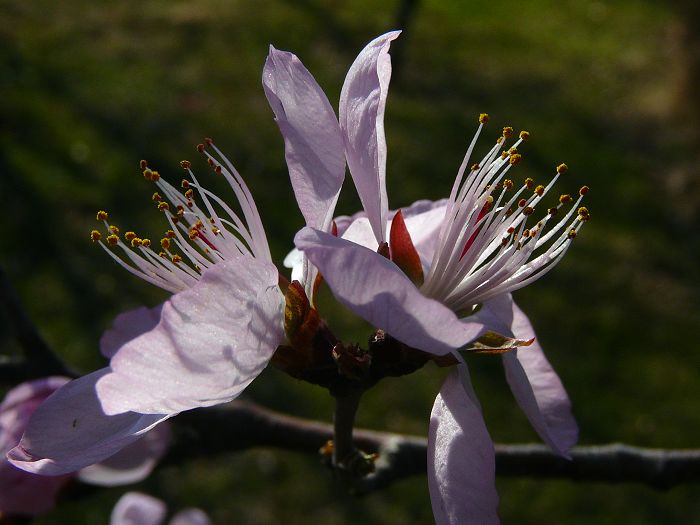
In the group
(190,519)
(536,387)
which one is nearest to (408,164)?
(190,519)

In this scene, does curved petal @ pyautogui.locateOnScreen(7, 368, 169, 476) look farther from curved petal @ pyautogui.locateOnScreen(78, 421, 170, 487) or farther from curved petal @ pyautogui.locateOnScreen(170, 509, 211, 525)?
curved petal @ pyautogui.locateOnScreen(170, 509, 211, 525)

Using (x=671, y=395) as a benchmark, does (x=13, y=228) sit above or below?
above

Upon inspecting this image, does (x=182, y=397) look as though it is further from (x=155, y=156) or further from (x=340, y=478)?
(x=155, y=156)

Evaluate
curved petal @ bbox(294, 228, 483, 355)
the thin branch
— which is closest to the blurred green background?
the thin branch

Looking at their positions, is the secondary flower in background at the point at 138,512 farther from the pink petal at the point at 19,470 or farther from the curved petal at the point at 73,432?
the curved petal at the point at 73,432

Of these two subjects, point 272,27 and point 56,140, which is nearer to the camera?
point 56,140

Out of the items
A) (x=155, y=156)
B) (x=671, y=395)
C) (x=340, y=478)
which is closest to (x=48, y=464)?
(x=340, y=478)
